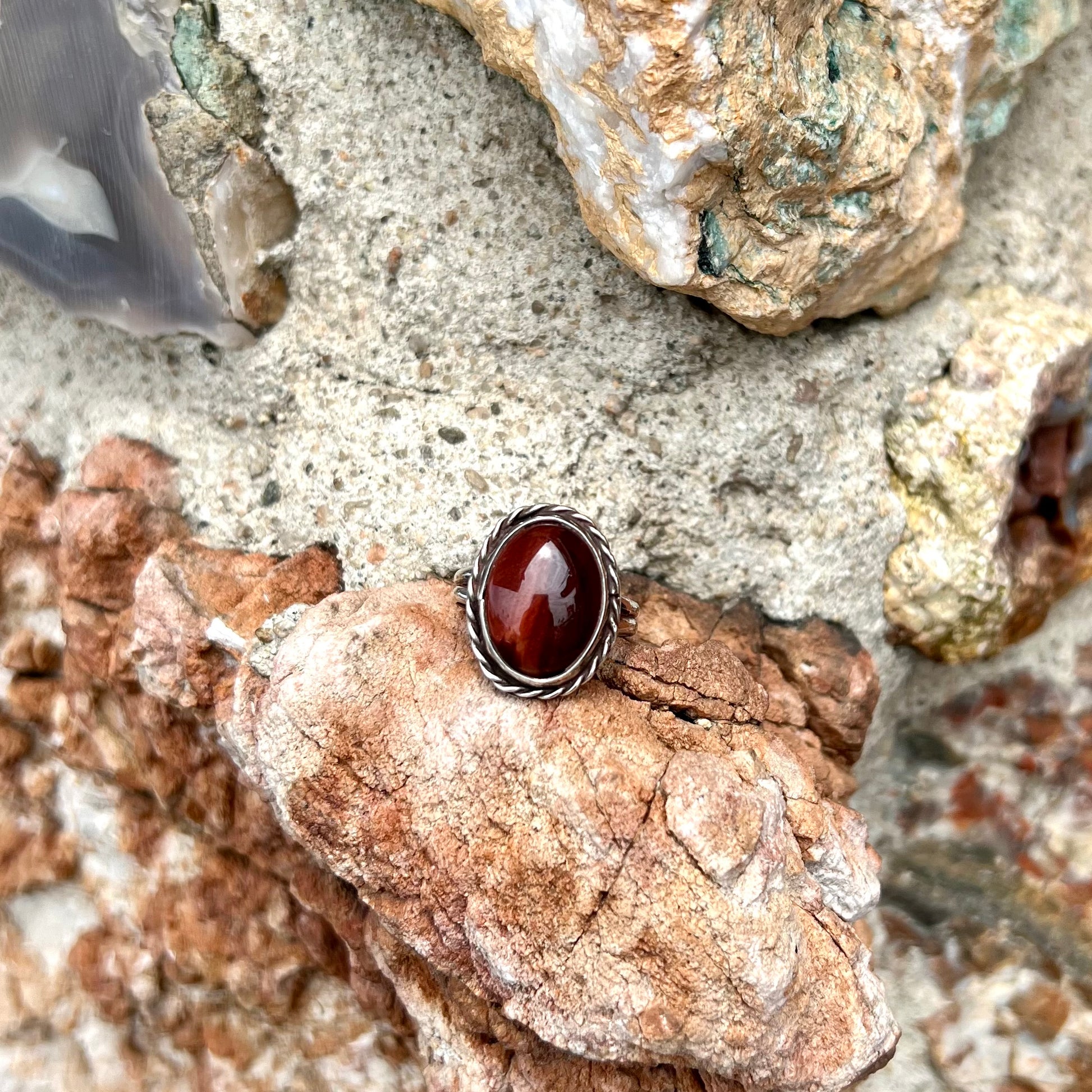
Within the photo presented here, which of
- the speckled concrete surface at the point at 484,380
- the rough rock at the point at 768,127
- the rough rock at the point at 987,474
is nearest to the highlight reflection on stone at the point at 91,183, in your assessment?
the speckled concrete surface at the point at 484,380

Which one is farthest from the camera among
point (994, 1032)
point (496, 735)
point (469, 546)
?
point (994, 1032)

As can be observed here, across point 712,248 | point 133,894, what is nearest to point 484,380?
point 712,248

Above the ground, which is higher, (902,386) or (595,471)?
(902,386)

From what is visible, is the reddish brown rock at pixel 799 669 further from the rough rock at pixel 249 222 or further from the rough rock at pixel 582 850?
the rough rock at pixel 249 222

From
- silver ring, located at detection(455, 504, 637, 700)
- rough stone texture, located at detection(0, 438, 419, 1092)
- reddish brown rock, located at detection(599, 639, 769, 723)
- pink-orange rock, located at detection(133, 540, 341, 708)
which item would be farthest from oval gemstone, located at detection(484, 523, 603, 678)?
rough stone texture, located at detection(0, 438, 419, 1092)

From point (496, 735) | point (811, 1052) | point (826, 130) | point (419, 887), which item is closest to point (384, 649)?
point (496, 735)

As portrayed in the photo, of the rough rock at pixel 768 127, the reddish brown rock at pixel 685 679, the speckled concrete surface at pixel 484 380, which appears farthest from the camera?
the speckled concrete surface at pixel 484 380

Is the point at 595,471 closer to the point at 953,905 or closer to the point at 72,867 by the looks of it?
the point at 953,905

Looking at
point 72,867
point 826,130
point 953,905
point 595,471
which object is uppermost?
point 826,130
